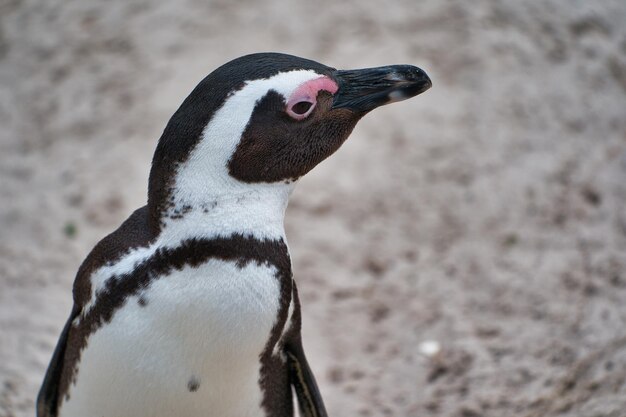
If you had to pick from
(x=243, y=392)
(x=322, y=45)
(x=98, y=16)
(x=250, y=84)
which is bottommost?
(x=243, y=392)

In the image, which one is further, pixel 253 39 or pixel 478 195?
pixel 253 39

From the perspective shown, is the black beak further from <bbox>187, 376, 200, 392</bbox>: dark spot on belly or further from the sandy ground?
the sandy ground

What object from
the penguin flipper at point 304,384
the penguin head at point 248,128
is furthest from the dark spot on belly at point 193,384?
the penguin head at point 248,128

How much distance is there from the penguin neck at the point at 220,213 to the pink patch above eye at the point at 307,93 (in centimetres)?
23

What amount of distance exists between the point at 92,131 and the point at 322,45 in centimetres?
160

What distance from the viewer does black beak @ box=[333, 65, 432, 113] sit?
2.47 meters

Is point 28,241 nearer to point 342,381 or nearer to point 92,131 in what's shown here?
point 92,131

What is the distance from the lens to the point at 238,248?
2.22 metres

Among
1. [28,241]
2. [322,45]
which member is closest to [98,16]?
[322,45]

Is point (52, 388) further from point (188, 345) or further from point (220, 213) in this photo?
point (220, 213)

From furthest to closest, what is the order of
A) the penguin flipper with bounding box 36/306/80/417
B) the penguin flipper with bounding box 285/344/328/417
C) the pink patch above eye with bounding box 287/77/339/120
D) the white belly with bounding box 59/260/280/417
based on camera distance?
the penguin flipper with bounding box 36/306/80/417 → the penguin flipper with bounding box 285/344/328/417 → the pink patch above eye with bounding box 287/77/339/120 → the white belly with bounding box 59/260/280/417

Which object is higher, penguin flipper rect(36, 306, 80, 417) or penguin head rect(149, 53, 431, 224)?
penguin head rect(149, 53, 431, 224)

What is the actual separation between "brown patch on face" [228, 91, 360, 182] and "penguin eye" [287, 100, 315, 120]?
15mm

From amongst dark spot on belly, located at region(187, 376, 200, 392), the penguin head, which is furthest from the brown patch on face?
dark spot on belly, located at region(187, 376, 200, 392)
